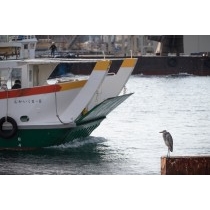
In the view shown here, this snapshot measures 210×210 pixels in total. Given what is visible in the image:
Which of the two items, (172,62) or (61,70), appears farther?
(172,62)

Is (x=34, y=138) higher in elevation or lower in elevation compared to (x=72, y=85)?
lower

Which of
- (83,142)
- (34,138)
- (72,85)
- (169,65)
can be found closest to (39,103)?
(72,85)

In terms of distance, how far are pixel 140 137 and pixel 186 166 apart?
7.86 metres

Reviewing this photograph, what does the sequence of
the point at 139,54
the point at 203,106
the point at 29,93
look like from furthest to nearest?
the point at 203,106 < the point at 139,54 < the point at 29,93

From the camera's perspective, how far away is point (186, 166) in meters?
20.1

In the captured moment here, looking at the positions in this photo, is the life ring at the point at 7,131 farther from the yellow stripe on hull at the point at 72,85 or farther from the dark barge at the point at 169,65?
the dark barge at the point at 169,65

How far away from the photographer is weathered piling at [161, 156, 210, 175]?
19922 mm

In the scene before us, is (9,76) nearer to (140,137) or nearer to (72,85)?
(72,85)

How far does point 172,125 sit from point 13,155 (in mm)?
7288

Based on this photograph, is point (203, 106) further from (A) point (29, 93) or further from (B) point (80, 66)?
(A) point (29, 93)

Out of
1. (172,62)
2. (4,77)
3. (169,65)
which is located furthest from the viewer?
(169,65)

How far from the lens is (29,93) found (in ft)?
76.5
